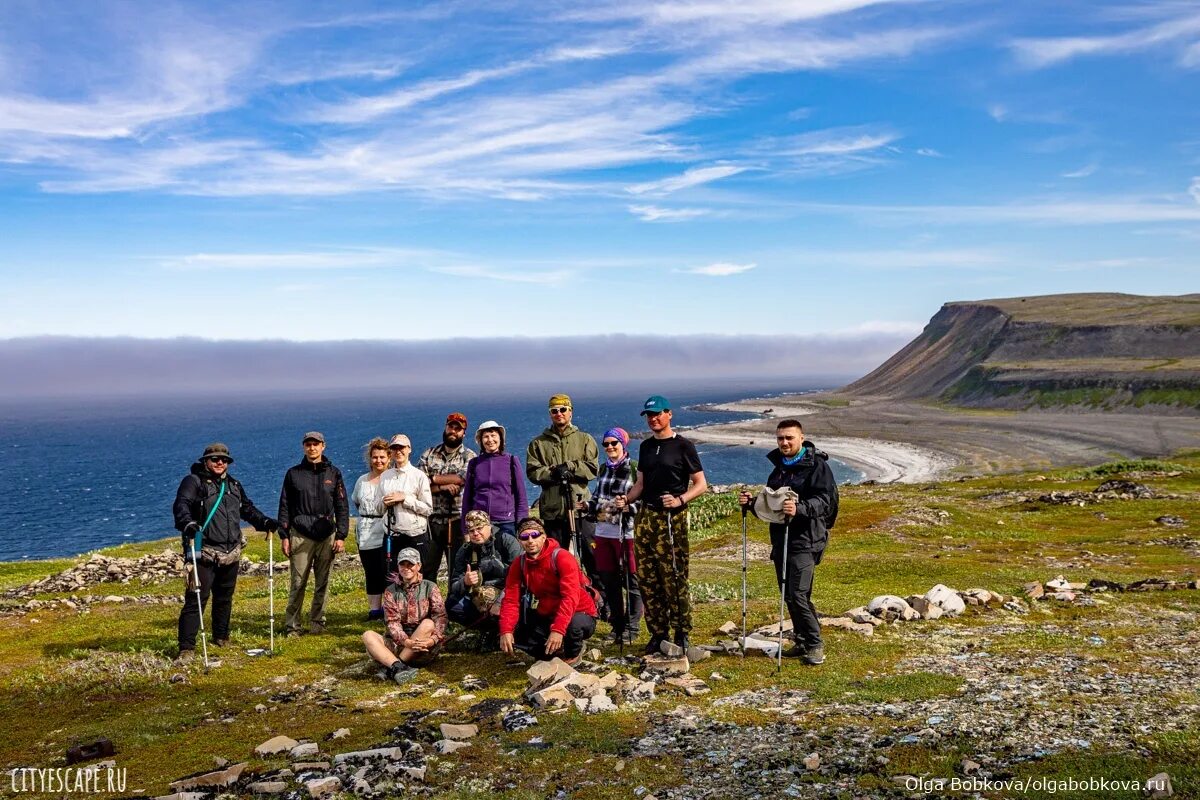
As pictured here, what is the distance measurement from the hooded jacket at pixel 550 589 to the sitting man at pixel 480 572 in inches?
23.3

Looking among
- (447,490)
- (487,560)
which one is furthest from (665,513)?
(447,490)

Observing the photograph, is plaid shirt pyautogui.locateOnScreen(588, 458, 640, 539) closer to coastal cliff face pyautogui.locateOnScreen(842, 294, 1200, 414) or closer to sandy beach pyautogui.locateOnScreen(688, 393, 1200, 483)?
sandy beach pyautogui.locateOnScreen(688, 393, 1200, 483)

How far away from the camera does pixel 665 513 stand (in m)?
10.8

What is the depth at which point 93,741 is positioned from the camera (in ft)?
29.1

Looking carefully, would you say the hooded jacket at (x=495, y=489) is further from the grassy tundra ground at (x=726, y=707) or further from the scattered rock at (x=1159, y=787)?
the scattered rock at (x=1159, y=787)

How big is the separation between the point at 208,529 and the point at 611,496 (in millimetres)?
6534

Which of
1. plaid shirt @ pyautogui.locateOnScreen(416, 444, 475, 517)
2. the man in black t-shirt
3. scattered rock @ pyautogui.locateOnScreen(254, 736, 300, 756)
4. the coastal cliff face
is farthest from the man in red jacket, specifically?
the coastal cliff face

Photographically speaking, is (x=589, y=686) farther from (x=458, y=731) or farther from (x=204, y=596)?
(x=204, y=596)

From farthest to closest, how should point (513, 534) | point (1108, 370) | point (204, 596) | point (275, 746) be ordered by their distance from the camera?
point (1108, 370) < point (513, 534) < point (204, 596) < point (275, 746)

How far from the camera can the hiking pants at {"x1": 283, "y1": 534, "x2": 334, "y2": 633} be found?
1359cm

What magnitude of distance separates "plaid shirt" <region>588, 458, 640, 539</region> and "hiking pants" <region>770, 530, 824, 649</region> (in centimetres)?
223

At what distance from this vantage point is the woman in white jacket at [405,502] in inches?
508

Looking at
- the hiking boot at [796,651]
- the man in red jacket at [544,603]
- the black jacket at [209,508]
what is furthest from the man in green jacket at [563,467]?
the black jacket at [209,508]

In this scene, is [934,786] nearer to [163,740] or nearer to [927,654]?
[927,654]
